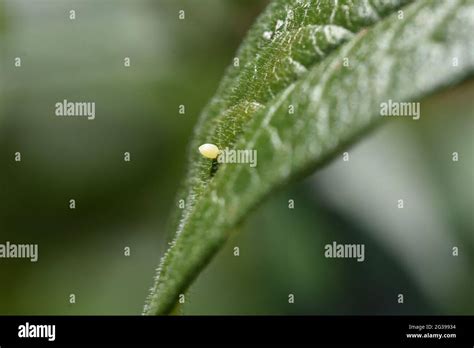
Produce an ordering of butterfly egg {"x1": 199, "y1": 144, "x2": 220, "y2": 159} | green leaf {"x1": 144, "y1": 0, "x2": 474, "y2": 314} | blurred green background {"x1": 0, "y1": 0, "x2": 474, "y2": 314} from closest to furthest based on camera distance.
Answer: green leaf {"x1": 144, "y1": 0, "x2": 474, "y2": 314} < butterfly egg {"x1": 199, "y1": 144, "x2": 220, "y2": 159} < blurred green background {"x1": 0, "y1": 0, "x2": 474, "y2": 314}

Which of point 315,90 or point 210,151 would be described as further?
point 210,151

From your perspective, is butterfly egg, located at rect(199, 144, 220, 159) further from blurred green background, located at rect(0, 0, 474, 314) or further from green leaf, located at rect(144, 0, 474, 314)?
blurred green background, located at rect(0, 0, 474, 314)

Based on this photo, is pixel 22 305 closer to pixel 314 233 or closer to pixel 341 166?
pixel 314 233

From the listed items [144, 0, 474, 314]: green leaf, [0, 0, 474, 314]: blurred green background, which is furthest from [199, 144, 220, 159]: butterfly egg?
[0, 0, 474, 314]: blurred green background

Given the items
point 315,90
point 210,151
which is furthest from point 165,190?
point 315,90

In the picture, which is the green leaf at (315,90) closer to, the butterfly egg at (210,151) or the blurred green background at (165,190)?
the butterfly egg at (210,151)

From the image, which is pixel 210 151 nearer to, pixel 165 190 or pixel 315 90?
pixel 315 90

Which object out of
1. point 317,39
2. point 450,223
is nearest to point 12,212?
point 450,223
